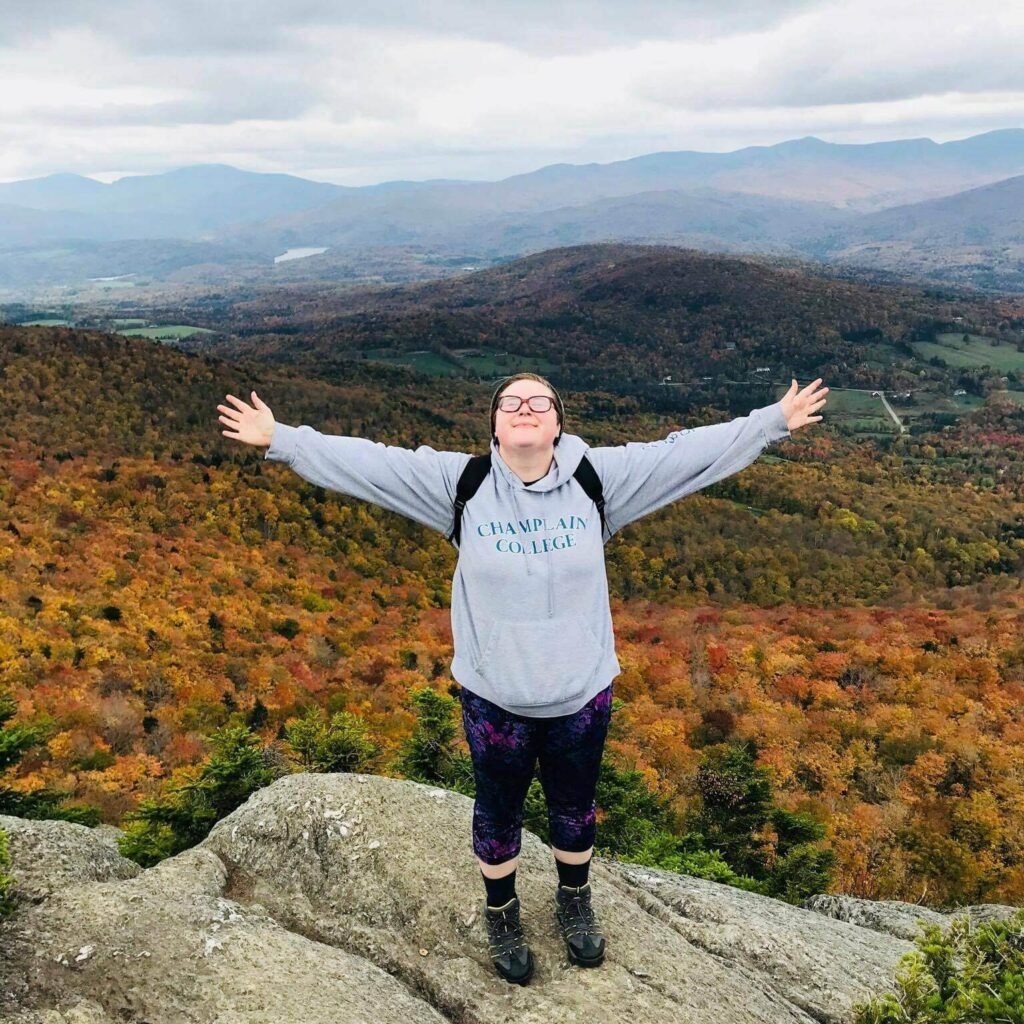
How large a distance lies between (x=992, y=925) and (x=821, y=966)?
86.4 inches

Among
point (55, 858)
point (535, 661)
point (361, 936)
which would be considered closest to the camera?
point (535, 661)

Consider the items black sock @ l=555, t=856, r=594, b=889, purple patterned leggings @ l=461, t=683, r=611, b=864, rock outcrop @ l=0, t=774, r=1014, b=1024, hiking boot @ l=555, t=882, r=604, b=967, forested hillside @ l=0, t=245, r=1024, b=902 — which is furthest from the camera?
forested hillside @ l=0, t=245, r=1024, b=902

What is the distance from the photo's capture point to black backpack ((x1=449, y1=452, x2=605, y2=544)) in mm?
3674

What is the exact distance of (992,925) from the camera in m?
3.29

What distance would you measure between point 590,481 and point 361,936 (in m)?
3.27

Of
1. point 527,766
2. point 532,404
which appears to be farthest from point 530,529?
point 527,766

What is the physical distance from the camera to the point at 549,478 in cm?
363

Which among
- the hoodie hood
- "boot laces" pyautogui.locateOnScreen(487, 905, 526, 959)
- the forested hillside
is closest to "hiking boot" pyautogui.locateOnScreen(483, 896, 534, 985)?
"boot laces" pyautogui.locateOnScreen(487, 905, 526, 959)

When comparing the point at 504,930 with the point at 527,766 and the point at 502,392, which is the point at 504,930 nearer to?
the point at 527,766

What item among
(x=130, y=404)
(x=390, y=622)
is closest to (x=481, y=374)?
(x=130, y=404)

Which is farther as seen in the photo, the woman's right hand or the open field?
the open field

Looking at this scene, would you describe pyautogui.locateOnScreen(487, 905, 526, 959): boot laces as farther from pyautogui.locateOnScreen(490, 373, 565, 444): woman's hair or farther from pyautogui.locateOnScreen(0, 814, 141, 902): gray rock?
pyautogui.locateOnScreen(490, 373, 565, 444): woman's hair

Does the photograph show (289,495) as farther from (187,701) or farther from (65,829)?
(65,829)

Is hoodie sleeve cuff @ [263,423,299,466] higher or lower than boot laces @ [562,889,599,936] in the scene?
higher
